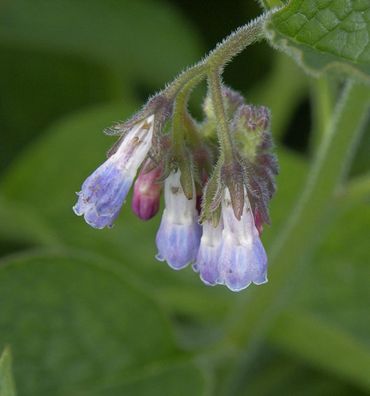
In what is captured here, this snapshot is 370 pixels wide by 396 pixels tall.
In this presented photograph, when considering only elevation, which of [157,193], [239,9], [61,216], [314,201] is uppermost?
[239,9]

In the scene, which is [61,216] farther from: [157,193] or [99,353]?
[157,193]

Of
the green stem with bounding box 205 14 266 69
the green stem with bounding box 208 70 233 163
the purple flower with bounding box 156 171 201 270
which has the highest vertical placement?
the green stem with bounding box 205 14 266 69

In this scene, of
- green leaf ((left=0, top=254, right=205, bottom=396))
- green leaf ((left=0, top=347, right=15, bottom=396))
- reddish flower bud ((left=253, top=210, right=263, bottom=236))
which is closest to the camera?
green leaf ((left=0, top=347, right=15, bottom=396))

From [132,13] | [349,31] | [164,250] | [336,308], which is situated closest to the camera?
[349,31]

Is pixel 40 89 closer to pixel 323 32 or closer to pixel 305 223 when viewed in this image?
pixel 305 223

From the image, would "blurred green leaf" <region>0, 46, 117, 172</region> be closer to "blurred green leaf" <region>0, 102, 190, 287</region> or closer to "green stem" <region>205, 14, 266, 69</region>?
"blurred green leaf" <region>0, 102, 190, 287</region>

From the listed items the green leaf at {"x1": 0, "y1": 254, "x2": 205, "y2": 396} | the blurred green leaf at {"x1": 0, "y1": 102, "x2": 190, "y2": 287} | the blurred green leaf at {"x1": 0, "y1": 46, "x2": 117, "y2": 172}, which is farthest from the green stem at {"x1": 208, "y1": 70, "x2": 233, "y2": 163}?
the blurred green leaf at {"x1": 0, "y1": 46, "x2": 117, "y2": 172}

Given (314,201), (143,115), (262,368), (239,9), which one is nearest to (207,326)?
(262,368)
